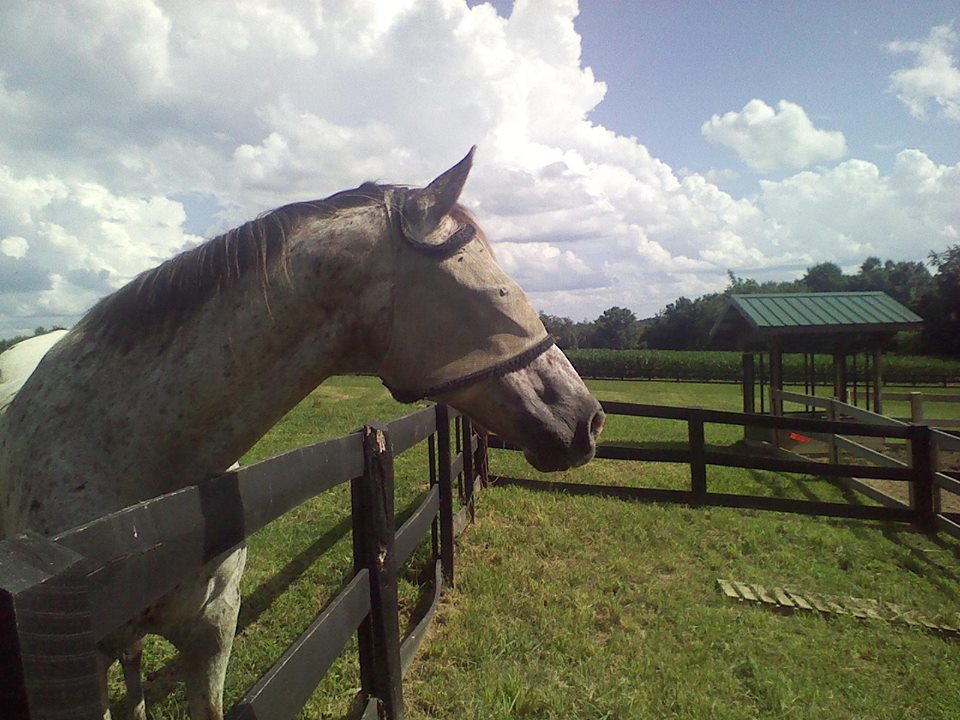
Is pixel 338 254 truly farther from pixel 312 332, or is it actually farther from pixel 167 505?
pixel 167 505

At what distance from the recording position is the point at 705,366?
44344 mm

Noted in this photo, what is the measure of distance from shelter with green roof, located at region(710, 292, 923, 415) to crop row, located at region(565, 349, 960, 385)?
84.9 feet

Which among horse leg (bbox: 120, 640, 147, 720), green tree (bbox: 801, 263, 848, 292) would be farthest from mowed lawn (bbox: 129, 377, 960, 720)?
green tree (bbox: 801, 263, 848, 292)

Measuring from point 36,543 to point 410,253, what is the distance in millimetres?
1145

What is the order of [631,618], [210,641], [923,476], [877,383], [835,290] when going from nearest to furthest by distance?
[210,641], [631,618], [923,476], [877,383], [835,290]

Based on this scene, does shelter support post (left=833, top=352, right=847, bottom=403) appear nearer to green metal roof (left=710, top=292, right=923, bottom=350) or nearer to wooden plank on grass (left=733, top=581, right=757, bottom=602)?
green metal roof (left=710, top=292, right=923, bottom=350)

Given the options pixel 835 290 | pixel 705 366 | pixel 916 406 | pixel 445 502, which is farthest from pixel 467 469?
pixel 835 290

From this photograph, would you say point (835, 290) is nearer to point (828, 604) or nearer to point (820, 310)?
point (820, 310)

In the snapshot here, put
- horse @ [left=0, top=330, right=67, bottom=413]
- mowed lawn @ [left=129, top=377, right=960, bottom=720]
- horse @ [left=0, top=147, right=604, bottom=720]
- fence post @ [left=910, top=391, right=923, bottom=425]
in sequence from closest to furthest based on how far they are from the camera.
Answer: horse @ [left=0, top=147, right=604, bottom=720]
horse @ [left=0, top=330, right=67, bottom=413]
mowed lawn @ [left=129, top=377, right=960, bottom=720]
fence post @ [left=910, top=391, right=923, bottom=425]

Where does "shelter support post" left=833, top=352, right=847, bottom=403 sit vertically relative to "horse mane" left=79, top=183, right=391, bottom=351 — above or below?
below

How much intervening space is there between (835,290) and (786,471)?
3297 inches

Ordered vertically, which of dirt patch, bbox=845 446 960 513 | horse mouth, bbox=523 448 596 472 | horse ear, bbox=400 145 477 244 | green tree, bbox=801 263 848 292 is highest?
green tree, bbox=801 263 848 292

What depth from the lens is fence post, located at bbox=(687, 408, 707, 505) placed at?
6.50 metres

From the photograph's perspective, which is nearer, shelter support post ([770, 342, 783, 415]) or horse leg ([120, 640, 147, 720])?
horse leg ([120, 640, 147, 720])
